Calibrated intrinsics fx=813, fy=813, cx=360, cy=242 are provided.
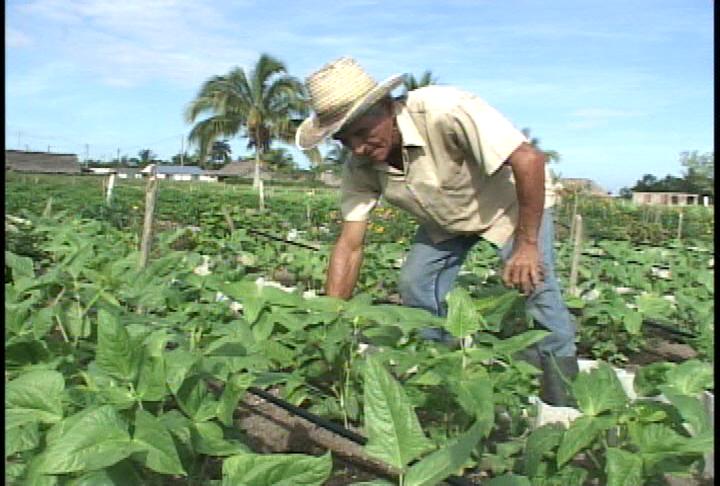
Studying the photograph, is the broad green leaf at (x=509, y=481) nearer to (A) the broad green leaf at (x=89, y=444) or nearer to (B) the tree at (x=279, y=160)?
(A) the broad green leaf at (x=89, y=444)

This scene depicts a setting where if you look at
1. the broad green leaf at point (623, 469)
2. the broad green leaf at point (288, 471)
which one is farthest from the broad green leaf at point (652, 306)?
the broad green leaf at point (288, 471)

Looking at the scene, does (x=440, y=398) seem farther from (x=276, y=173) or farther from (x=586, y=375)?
(x=276, y=173)

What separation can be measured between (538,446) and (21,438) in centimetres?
100

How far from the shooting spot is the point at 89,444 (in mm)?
1288

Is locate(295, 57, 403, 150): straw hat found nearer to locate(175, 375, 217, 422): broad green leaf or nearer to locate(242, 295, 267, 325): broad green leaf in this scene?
locate(242, 295, 267, 325): broad green leaf

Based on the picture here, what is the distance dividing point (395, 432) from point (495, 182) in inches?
78.2

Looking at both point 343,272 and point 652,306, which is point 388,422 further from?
point 652,306

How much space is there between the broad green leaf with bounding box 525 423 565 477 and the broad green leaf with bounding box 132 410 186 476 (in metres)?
0.73

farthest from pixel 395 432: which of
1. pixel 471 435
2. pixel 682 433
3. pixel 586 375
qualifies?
pixel 682 433

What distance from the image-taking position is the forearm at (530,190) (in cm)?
270

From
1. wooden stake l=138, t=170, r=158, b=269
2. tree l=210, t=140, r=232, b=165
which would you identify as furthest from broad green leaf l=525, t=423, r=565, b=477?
tree l=210, t=140, r=232, b=165

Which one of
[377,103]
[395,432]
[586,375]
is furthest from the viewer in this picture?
[377,103]

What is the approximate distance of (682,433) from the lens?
183 cm

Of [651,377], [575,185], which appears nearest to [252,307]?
[651,377]
